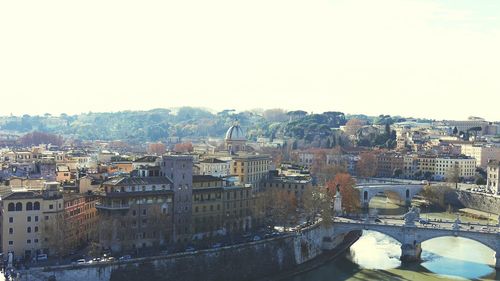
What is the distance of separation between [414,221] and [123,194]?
63.9ft

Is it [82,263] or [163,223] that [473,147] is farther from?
[82,263]

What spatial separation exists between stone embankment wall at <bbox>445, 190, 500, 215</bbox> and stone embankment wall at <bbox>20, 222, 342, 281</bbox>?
26867 millimetres

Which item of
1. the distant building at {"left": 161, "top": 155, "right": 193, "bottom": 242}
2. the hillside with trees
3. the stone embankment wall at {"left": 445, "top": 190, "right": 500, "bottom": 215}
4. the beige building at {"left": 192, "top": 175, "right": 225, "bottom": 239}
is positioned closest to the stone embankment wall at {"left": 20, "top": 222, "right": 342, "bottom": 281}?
the distant building at {"left": 161, "top": 155, "right": 193, "bottom": 242}

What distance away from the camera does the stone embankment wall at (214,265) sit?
108 feet

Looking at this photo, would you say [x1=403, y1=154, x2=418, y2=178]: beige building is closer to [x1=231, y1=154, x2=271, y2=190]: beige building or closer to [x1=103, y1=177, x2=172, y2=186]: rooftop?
[x1=231, y1=154, x2=271, y2=190]: beige building

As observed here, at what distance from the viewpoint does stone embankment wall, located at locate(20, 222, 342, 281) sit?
108ft

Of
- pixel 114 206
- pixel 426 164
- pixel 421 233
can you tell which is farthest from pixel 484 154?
pixel 114 206

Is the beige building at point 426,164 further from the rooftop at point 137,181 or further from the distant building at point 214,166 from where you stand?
the rooftop at point 137,181

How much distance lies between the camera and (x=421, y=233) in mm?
44562

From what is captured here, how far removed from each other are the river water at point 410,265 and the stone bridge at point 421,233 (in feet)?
2.97

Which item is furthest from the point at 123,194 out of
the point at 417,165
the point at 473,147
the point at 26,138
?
the point at 26,138

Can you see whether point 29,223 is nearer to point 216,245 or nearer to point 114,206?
point 114,206

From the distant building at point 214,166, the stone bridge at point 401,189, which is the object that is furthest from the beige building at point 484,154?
the distant building at point 214,166

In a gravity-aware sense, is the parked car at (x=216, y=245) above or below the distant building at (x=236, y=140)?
below
